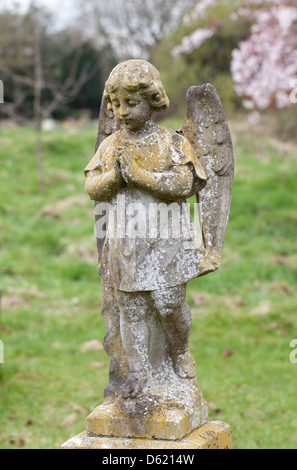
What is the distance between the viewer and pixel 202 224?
4.16 m

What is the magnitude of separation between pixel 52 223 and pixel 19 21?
12.7 meters

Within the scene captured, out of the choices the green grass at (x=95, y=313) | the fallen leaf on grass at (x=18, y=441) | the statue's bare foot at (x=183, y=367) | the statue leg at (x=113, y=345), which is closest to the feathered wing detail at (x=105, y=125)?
the statue leg at (x=113, y=345)

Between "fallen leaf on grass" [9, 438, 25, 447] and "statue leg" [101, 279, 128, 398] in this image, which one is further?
"fallen leaf on grass" [9, 438, 25, 447]

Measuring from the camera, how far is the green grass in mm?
6125

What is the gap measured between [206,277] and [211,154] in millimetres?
5272

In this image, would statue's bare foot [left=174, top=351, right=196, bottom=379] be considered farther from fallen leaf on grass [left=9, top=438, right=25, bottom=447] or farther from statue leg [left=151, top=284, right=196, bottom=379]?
fallen leaf on grass [left=9, top=438, right=25, bottom=447]

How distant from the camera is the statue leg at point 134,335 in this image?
12.5 feet

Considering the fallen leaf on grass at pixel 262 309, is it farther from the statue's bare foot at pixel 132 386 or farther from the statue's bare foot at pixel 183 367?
the statue's bare foot at pixel 132 386

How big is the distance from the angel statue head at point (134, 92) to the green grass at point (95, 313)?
327 cm

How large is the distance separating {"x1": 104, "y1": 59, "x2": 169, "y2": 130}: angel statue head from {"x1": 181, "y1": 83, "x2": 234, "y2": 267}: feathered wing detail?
368 millimetres

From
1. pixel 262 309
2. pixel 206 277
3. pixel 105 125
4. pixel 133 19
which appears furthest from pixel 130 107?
pixel 133 19

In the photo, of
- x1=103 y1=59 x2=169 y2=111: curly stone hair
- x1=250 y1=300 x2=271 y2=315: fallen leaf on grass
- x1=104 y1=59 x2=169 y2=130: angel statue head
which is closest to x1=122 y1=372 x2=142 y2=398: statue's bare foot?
x1=104 y1=59 x2=169 y2=130: angel statue head

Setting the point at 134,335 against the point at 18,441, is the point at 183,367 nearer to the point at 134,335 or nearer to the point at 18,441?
the point at 134,335
